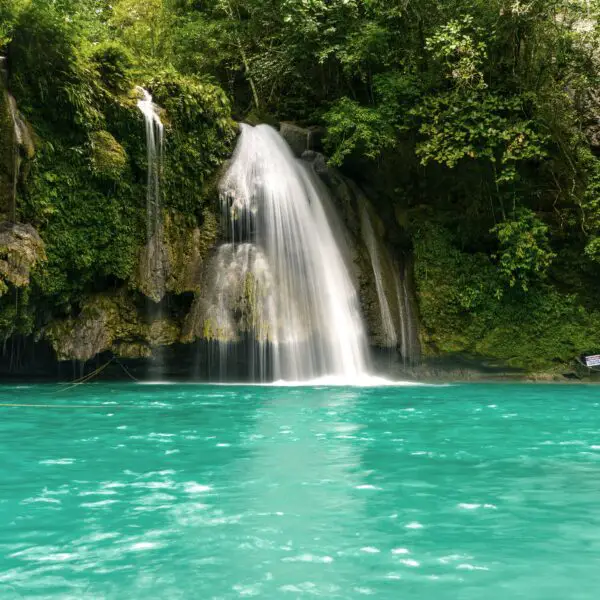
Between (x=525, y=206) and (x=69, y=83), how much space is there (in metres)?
11.1

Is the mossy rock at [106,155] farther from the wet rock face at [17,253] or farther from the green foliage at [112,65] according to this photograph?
the wet rock face at [17,253]

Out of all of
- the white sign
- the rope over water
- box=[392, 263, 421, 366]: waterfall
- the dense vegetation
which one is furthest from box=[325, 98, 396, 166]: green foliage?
the rope over water

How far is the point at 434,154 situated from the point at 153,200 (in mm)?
6941

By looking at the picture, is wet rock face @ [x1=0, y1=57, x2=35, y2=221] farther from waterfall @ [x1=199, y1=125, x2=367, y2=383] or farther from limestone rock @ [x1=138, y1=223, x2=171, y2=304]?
waterfall @ [x1=199, y1=125, x2=367, y2=383]

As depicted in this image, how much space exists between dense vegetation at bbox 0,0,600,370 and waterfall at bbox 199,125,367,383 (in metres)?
1.07

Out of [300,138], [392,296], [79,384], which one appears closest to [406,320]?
[392,296]

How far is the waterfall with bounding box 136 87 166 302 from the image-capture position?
15.0 metres

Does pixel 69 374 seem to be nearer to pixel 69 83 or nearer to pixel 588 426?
pixel 69 83

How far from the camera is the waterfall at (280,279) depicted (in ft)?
48.1

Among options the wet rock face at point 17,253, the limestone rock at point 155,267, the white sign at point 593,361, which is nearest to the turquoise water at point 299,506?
the wet rock face at point 17,253

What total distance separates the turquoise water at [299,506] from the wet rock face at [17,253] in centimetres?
358

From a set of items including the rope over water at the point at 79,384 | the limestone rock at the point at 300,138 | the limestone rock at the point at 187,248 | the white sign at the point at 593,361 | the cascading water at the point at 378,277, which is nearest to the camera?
the rope over water at the point at 79,384

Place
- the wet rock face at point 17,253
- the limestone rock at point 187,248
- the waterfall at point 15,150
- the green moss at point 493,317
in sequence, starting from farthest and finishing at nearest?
1. the green moss at point 493,317
2. the limestone rock at point 187,248
3. the waterfall at point 15,150
4. the wet rock face at point 17,253

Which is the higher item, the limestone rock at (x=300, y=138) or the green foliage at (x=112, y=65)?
the green foliage at (x=112, y=65)
